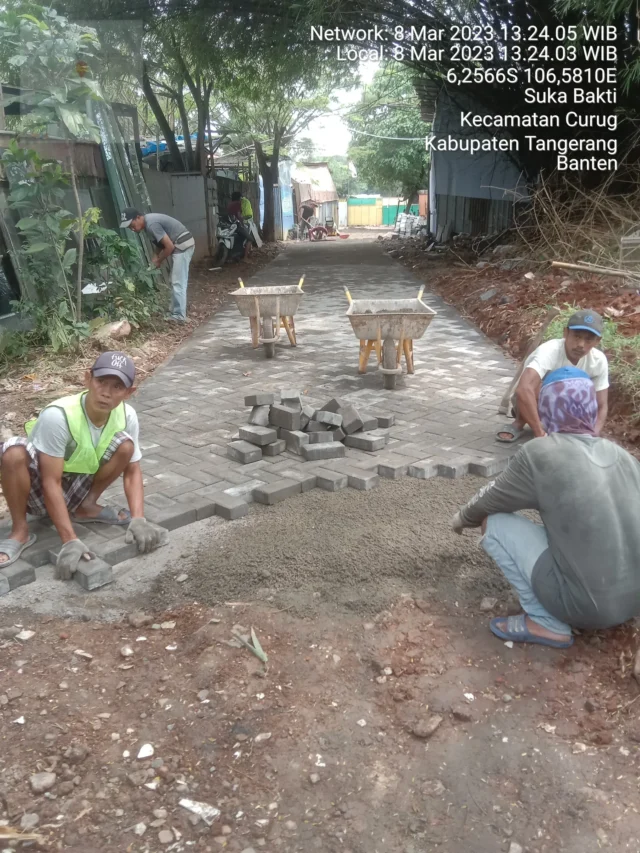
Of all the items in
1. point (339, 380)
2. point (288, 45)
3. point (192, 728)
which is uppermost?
point (288, 45)

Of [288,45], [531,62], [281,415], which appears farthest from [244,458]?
[288,45]

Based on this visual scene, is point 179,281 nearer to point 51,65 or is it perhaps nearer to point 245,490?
point 51,65

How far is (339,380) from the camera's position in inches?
285

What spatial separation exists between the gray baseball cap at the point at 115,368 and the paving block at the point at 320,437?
185cm

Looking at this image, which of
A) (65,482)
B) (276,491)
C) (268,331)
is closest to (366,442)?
(276,491)

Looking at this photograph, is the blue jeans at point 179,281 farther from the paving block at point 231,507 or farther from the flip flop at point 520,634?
the flip flop at point 520,634

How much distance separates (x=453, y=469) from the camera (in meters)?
4.68

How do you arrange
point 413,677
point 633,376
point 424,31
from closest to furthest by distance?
1. point 413,677
2. point 633,376
3. point 424,31

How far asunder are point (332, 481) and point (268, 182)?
22.2 m

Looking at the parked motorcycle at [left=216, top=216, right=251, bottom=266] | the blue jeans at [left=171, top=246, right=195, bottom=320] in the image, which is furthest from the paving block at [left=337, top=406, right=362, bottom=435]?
the parked motorcycle at [left=216, top=216, right=251, bottom=266]

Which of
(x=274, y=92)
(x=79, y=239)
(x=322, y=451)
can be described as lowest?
(x=322, y=451)

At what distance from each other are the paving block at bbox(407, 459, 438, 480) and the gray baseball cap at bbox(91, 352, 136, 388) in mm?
2034

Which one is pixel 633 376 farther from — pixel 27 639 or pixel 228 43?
pixel 228 43

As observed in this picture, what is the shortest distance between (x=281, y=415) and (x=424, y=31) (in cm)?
1057
